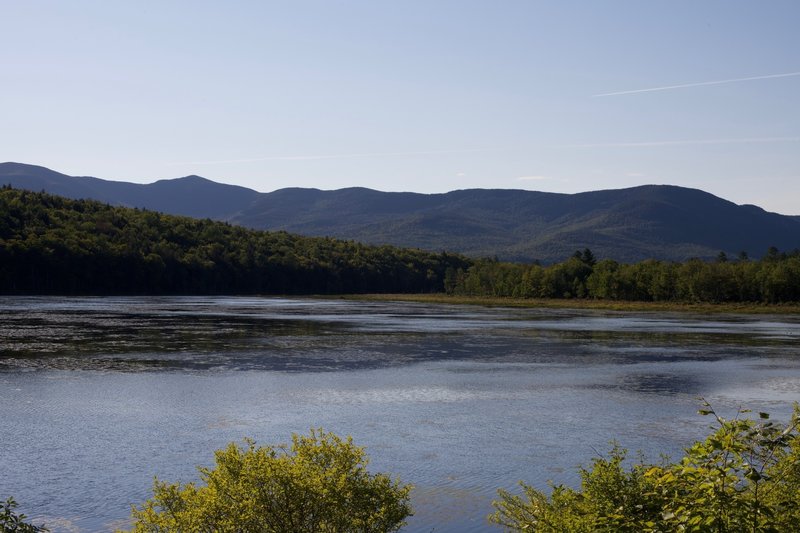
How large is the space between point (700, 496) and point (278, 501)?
598 cm

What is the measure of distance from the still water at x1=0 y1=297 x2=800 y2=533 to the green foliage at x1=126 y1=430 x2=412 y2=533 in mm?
6682

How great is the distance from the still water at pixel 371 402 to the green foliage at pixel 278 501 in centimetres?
668

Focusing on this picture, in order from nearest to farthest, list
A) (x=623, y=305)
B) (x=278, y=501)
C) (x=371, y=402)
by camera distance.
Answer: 1. (x=278, y=501)
2. (x=371, y=402)
3. (x=623, y=305)

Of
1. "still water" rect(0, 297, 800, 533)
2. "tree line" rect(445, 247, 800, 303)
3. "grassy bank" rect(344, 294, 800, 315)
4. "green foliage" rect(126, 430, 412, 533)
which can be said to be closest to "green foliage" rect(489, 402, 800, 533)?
"green foliage" rect(126, 430, 412, 533)

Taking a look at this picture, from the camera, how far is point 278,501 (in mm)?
12266

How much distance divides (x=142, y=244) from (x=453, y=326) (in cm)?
12733

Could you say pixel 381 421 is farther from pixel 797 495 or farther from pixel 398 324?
pixel 398 324

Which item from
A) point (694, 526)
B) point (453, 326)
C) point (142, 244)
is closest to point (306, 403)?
point (694, 526)

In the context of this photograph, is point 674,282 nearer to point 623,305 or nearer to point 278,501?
point 623,305

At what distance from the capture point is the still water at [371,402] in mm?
22828

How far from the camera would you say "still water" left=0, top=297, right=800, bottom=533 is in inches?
899

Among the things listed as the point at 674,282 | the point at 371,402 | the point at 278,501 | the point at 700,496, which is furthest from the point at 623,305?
the point at 700,496

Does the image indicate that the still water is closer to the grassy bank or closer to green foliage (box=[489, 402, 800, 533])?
green foliage (box=[489, 402, 800, 533])

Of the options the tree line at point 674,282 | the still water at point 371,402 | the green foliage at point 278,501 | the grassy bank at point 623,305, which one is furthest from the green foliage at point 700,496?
the tree line at point 674,282
